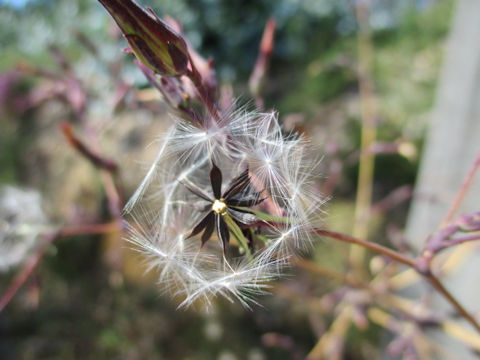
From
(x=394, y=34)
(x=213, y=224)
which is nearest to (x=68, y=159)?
(x=213, y=224)

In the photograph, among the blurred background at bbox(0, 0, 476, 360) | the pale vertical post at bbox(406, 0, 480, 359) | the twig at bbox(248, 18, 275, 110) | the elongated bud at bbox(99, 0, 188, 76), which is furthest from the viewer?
the pale vertical post at bbox(406, 0, 480, 359)

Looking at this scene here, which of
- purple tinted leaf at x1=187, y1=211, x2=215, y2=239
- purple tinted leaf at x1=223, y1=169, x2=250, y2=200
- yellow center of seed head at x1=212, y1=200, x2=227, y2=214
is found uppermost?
purple tinted leaf at x1=223, y1=169, x2=250, y2=200

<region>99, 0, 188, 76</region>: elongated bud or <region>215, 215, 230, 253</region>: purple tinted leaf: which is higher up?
<region>99, 0, 188, 76</region>: elongated bud

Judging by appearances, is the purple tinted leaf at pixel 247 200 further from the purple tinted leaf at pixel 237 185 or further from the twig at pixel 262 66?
→ the twig at pixel 262 66

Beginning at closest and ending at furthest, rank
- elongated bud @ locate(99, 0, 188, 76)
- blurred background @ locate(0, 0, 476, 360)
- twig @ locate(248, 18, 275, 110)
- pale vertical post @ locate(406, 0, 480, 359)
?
elongated bud @ locate(99, 0, 188, 76) < twig @ locate(248, 18, 275, 110) < blurred background @ locate(0, 0, 476, 360) < pale vertical post @ locate(406, 0, 480, 359)

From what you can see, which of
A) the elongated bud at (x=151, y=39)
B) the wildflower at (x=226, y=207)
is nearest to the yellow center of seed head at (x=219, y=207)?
the wildflower at (x=226, y=207)

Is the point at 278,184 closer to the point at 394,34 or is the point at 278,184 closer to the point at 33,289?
the point at 33,289

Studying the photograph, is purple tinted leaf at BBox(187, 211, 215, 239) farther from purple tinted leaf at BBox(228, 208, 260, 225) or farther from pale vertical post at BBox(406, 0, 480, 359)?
pale vertical post at BBox(406, 0, 480, 359)

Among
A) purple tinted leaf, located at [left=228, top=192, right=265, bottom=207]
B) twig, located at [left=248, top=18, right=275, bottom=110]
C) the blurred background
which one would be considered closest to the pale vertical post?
the blurred background
